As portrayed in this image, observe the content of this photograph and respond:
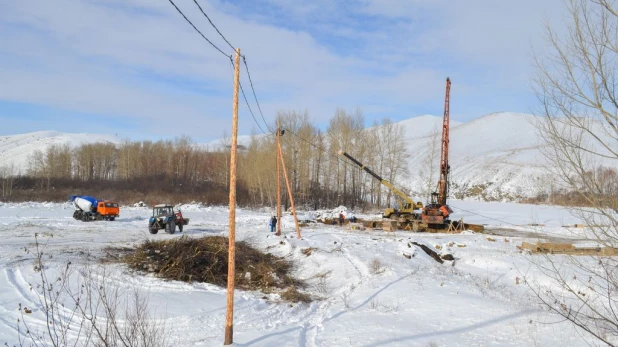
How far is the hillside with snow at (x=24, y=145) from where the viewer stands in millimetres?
88062

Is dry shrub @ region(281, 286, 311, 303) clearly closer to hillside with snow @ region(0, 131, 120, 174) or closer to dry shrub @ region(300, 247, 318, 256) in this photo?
dry shrub @ region(300, 247, 318, 256)

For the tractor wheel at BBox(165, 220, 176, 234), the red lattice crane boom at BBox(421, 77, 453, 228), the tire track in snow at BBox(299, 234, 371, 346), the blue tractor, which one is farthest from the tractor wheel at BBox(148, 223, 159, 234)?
the red lattice crane boom at BBox(421, 77, 453, 228)

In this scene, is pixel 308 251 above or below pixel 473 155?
below

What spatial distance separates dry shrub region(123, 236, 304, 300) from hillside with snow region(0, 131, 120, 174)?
245 ft

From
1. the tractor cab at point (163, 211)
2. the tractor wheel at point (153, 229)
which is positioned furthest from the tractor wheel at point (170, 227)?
the tractor cab at point (163, 211)

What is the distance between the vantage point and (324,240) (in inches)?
824

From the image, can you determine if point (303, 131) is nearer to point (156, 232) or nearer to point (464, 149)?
point (156, 232)

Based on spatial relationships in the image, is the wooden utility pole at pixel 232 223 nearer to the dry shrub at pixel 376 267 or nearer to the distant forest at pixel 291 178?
the dry shrub at pixel 376 267

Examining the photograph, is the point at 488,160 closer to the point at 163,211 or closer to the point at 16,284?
the point at 163,211

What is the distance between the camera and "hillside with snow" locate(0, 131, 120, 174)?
88.1 m

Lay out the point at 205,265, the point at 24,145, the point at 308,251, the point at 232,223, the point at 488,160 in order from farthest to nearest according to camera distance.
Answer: the point at 24,145, the point at 488,160, the point at 308,251, the point at 205,265, the point at 232,223

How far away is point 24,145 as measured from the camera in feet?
346

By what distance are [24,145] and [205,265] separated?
115m

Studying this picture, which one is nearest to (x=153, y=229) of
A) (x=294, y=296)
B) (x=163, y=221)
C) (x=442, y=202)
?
(x=163, y=221)
